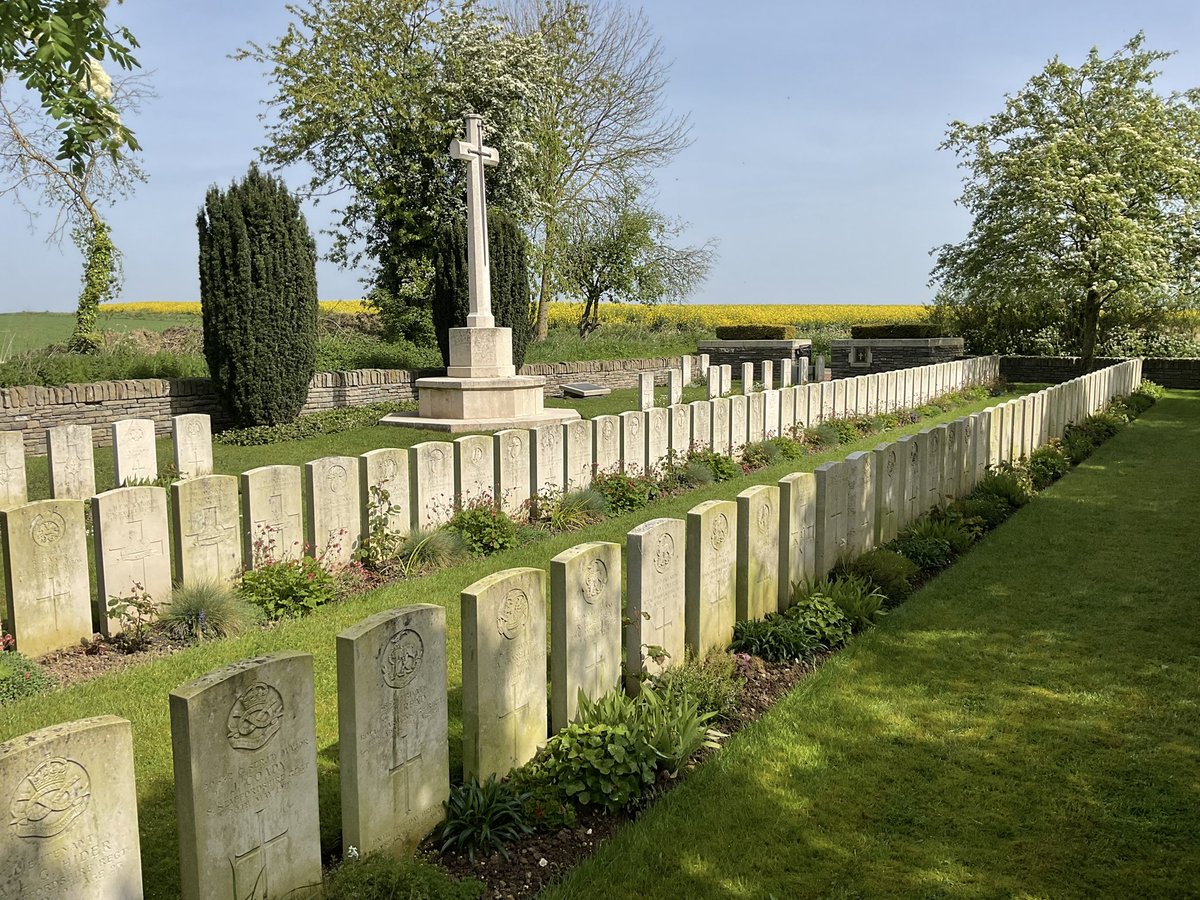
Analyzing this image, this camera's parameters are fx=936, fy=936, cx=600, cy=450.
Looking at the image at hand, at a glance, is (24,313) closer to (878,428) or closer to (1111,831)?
(878,428)

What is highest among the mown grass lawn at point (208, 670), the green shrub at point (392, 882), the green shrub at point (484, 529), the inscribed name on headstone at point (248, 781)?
the inscribed name on headstone at point (248, 781)

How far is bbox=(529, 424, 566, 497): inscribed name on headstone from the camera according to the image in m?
8.66

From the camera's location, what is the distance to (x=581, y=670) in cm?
406

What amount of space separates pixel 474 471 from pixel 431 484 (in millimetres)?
514

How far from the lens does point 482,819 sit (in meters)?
3.39

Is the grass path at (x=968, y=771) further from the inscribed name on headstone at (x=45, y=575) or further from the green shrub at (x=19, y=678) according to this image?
the inscribed name on headstone at (x=45, y=575)

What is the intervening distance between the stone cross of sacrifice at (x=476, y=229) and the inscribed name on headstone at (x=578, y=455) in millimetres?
5801

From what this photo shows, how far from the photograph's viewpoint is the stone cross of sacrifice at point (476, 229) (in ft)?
48.0

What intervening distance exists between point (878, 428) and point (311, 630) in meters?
11.5

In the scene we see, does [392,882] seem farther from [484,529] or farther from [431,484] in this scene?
[431,484]

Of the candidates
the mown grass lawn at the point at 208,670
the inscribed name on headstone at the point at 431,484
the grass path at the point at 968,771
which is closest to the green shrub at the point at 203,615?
the mown grass lawn at the point at 208,670

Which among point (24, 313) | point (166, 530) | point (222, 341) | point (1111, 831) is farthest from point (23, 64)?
point (24, 313)

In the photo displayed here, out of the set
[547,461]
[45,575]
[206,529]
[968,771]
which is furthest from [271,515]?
[968,771]

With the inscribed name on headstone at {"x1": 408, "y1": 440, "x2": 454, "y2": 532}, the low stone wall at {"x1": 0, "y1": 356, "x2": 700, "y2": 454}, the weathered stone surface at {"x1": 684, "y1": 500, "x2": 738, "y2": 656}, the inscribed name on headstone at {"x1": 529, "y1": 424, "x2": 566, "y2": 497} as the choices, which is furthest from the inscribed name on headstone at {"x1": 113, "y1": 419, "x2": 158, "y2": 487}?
the weathered stone surface at {"x1": 684, "y1": 500, "x2": 738, "y2": 656}
